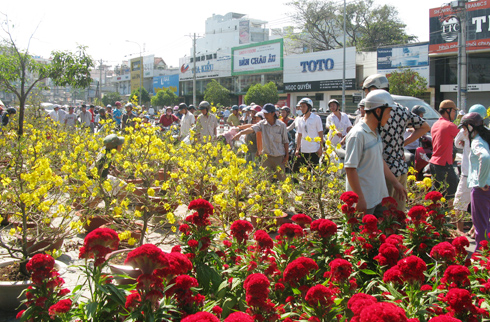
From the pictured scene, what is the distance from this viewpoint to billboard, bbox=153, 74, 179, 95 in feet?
196

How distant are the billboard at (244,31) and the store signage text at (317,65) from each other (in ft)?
92.3

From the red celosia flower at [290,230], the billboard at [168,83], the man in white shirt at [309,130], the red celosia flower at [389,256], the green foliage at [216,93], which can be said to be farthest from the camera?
the billboard at [168,83]

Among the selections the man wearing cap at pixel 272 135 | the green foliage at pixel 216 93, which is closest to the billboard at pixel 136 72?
the green foliage at pixel 216 93

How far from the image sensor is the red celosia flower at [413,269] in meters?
2.10

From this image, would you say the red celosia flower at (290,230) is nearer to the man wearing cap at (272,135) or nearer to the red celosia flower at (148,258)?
the red celosia flower at (148,258)

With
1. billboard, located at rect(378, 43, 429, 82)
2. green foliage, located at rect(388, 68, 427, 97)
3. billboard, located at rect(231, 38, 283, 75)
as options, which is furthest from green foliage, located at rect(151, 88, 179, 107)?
green foliage, located at rect(388, 68, 427, 97)

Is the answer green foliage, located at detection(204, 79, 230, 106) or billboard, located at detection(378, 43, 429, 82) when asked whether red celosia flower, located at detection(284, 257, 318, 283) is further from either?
green foliage, located at detection(204, 79, 230, 106)

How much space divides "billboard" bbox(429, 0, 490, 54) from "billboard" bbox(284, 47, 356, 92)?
674 centimetres

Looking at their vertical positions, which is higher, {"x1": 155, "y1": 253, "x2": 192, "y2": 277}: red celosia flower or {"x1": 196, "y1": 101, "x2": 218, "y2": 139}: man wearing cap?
{"x1": 196, "y1": 101, "x2": 218, "y2": 139}: man wearing cap

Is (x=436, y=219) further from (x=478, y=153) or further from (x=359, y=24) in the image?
(x=359, y=24)

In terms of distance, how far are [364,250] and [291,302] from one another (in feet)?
2.27

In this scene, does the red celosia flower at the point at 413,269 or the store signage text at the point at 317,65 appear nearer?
the red celosia flower at the point at 413,269

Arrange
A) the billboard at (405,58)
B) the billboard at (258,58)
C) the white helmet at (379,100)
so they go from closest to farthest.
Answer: the white helmet at (379,100)
the billboard at (405,58)
the billboard at (258,58)

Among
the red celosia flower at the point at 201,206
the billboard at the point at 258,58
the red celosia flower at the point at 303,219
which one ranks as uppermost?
the billboard at the point at 258,58
